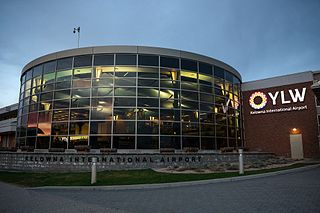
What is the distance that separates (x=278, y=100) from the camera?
1234 inches

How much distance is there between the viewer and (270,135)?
31281 millimetres

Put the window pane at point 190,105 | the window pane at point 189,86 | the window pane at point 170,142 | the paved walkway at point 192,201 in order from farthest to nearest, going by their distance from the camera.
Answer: the window pane at point 189,86, the window pane at point 190,105, the window pane at point 170,142, the paved walkway at point 192,201

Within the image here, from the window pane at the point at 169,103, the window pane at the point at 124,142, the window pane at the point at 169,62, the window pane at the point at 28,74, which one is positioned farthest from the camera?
the window pane at the point at 28,74

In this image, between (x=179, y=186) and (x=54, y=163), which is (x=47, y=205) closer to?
(x=179, y=186)

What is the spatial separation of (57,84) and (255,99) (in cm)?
2476

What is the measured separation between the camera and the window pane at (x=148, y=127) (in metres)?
22.8

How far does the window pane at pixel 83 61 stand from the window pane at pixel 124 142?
821cm

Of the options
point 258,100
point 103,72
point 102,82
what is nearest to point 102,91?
point 102,82

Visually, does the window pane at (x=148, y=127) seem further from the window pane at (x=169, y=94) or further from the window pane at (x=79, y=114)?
the window pane at (x=79, y=114)

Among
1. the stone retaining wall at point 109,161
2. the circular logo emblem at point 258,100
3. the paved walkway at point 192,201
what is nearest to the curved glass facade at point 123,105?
the stone retaining wall at point 109,161

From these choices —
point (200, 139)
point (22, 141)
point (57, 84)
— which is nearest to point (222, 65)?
point (200, 139)

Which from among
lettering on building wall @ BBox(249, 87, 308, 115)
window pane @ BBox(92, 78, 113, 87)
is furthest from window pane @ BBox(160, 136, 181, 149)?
lettering on building wall @ BBox(249, 87, 308, 115)

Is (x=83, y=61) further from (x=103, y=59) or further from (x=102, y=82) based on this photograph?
(x=102, y=82)

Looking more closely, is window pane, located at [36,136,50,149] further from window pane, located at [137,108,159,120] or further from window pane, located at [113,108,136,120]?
window pane, located at [137,108,159,120]
